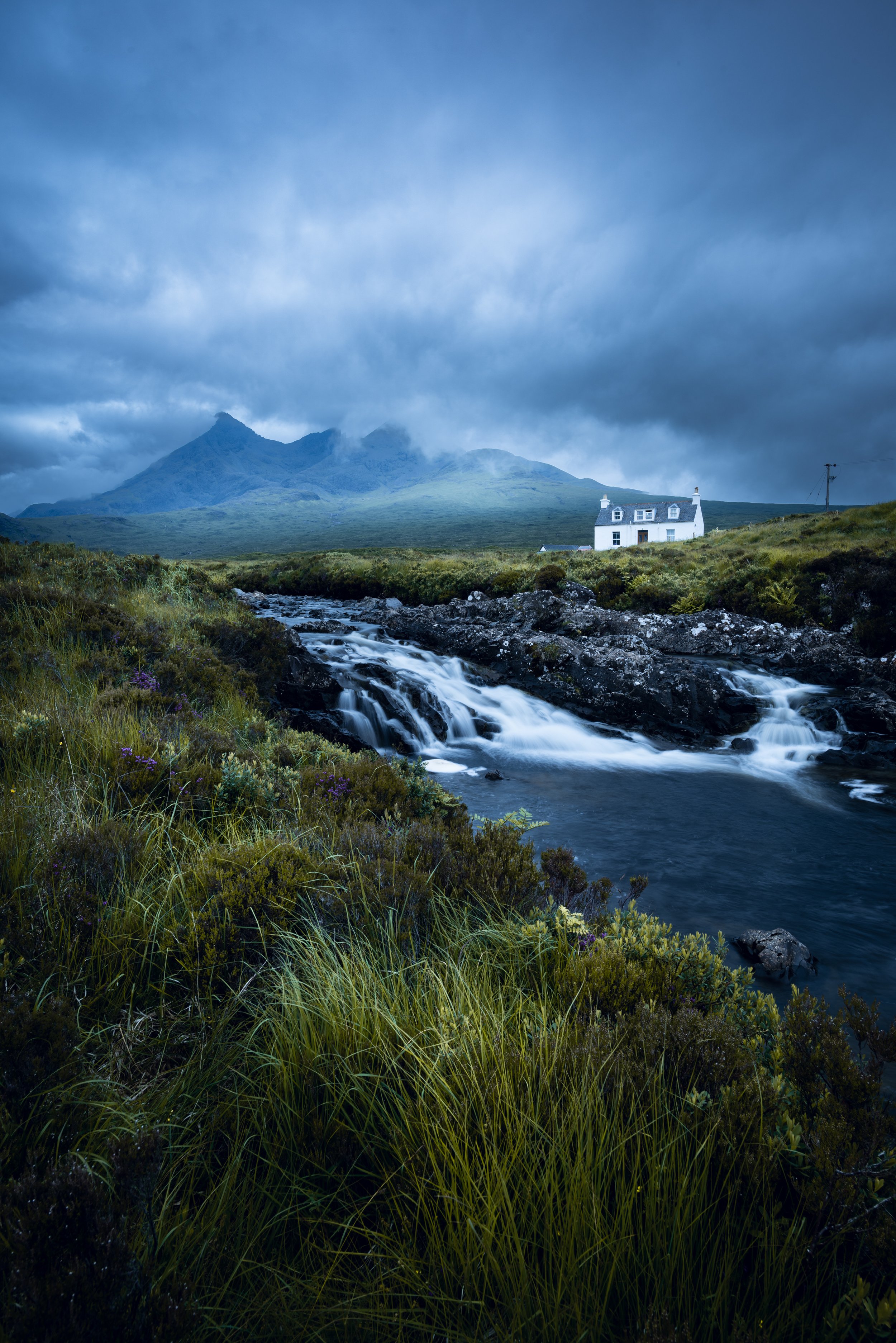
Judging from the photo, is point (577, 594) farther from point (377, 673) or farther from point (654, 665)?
point (377, 673)

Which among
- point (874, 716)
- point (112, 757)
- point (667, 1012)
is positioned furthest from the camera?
point (874, 716)

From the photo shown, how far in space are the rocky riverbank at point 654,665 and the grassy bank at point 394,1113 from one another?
8.61 meters

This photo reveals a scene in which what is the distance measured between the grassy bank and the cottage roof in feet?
260

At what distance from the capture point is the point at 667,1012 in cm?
274

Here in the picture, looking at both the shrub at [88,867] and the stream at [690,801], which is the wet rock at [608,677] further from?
the shrub at [88,867]

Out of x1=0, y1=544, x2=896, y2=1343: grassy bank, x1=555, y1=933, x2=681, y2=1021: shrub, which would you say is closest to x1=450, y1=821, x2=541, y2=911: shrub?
x1=0, y1=544, x2=896, y2=1343: grassy bank

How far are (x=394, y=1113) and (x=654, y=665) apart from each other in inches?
599

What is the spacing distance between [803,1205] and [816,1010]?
1.06 meters

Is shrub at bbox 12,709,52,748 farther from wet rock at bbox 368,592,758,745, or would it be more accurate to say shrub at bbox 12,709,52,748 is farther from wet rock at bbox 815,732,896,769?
wet rock at bbox 815,732,896,769

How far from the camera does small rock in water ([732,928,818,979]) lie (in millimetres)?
5883

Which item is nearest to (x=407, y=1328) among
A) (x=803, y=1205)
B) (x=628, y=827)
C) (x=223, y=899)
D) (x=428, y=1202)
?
(x=428, y=1202)

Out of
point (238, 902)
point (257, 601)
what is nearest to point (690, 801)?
point (238, 902)

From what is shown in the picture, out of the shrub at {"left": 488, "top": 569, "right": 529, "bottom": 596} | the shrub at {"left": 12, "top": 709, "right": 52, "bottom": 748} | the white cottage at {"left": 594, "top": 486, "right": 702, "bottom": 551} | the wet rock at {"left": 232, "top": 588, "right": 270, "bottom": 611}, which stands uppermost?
the white cottage at {"left": 594, "top": 486, "right": 702, "bottom": 551}

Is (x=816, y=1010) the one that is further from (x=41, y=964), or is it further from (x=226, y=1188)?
(x=41, y=964)
